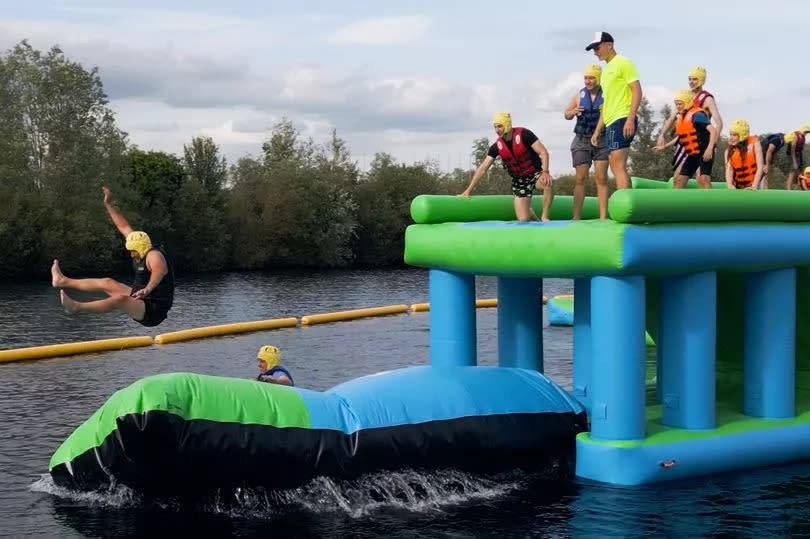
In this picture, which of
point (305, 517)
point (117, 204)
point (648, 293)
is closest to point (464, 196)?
point (648, 293)

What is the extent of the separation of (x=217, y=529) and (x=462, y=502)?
1.94 metres

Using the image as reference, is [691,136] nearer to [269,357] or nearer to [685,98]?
[685,98]

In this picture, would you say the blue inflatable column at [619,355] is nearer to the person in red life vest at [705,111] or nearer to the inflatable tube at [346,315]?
the person in red life vest at [705,111]

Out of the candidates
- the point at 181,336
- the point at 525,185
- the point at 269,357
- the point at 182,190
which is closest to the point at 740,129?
the point at 525,185

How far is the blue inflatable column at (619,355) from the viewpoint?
8297mm

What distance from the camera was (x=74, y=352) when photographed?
16.0 m

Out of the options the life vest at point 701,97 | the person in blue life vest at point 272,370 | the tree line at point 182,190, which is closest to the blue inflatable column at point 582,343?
the life vest at point 701,97

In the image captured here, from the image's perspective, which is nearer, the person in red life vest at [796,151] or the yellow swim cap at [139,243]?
the yellow swim cap at [139,243]

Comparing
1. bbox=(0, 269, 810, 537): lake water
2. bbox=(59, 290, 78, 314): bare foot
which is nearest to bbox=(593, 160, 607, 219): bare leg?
bbox=(0, 269, 810, 537): lake water

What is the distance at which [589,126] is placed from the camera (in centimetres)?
1005

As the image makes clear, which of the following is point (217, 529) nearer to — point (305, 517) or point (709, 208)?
point (305, 517)

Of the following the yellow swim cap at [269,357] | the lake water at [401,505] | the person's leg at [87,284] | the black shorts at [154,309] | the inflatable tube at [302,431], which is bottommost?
the lake water at [401,505]

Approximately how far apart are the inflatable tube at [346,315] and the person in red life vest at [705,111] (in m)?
11.2

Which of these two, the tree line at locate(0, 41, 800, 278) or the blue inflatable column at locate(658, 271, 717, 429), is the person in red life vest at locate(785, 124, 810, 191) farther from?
the tree line at locate(0, 41, 800, 278)
